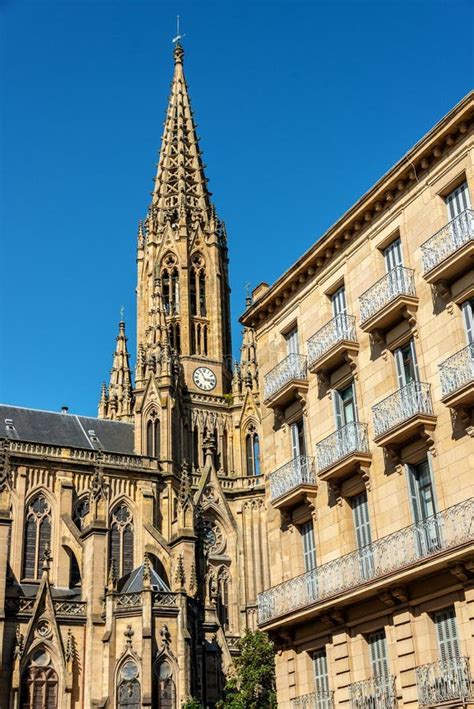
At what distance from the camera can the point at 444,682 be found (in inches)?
664

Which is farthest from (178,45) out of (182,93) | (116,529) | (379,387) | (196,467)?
(379,387)

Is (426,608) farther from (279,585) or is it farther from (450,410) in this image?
(279,585)

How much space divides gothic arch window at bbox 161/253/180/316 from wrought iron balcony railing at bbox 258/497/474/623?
39.5 m

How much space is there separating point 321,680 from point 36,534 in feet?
90.3

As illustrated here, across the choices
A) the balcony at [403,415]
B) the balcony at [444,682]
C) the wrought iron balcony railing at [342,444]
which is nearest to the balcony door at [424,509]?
the balcony at [403,415]

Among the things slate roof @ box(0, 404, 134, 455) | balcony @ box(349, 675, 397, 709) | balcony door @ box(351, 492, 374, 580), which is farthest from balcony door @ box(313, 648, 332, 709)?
slate roof @ box(0, 404, 134, 455)

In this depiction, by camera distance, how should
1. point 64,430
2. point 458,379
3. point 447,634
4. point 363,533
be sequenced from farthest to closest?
→ 1. point 64,430
2. point 363,533
3. point 458,379
4. point 447,634

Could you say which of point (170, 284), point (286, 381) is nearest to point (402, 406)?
point (286, 381)

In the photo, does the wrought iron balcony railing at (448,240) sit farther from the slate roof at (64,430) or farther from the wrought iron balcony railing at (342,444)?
the slate roof at (64,430)

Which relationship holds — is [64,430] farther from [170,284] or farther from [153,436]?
[170,284]

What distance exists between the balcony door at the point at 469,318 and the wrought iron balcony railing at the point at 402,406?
1.37m

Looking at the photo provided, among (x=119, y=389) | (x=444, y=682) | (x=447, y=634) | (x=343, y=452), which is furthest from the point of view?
(x=119, y=389)

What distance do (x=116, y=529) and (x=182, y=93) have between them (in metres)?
39.2

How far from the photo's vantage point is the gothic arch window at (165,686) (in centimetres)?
3744
